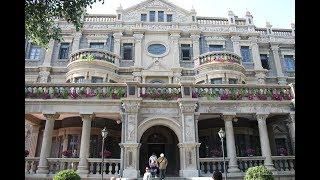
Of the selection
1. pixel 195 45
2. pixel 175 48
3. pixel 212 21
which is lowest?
pixel 175 48

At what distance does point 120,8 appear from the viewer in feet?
102

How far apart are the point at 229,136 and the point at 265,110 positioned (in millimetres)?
2976

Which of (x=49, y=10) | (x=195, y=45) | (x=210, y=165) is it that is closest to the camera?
(x=49, y=10)

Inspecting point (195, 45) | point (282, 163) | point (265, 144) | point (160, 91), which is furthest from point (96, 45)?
point (282, 163)

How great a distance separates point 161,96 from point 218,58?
1033 centimetres

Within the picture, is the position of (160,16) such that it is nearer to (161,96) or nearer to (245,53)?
(245,53)

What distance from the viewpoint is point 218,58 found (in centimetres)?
2669

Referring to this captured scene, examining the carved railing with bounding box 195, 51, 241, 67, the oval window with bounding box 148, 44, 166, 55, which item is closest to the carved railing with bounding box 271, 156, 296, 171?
the carved railing with bounding box 195, 51, 241, 67

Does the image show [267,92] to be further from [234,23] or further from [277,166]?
[234,23]

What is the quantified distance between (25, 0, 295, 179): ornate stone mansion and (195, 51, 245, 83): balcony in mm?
91

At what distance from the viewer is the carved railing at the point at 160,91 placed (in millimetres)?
18359

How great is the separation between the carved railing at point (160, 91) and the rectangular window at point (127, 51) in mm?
11263

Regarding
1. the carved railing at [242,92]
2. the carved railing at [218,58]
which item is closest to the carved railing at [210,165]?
the carved railing at [242,92]

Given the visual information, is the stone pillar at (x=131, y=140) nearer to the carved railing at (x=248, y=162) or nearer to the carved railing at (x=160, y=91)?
the carved railing at (x=160, y=91)
